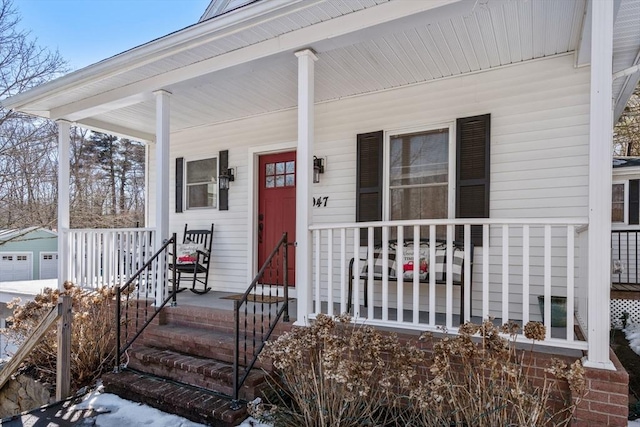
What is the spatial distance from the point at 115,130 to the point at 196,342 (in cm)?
389

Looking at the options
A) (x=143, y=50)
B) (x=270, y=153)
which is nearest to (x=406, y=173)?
(x=270, y=153)

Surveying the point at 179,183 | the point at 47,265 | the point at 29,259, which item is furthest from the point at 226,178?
the point at 47,265

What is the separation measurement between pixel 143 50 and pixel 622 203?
8.48 m

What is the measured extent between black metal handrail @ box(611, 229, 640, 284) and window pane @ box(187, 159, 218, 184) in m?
6.73

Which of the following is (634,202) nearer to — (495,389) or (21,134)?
(495,389)

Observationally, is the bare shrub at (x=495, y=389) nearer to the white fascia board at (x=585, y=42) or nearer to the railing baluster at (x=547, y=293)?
the railing baluster at (x=547, y=293)

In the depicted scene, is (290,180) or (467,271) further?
(290,180)

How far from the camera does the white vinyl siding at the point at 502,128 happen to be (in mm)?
3596

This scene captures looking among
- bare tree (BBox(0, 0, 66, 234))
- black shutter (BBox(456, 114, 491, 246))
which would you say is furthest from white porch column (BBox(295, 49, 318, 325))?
bare tree (BBox(0, 0, 66, 234))

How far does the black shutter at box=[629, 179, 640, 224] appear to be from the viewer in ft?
24.0

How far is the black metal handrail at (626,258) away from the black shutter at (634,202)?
1.51 ft

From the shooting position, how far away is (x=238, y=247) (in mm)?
5645

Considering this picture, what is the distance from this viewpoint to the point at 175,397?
310cm

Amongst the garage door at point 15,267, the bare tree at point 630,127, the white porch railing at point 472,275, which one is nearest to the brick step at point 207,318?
the white porch railing at point 472,275
